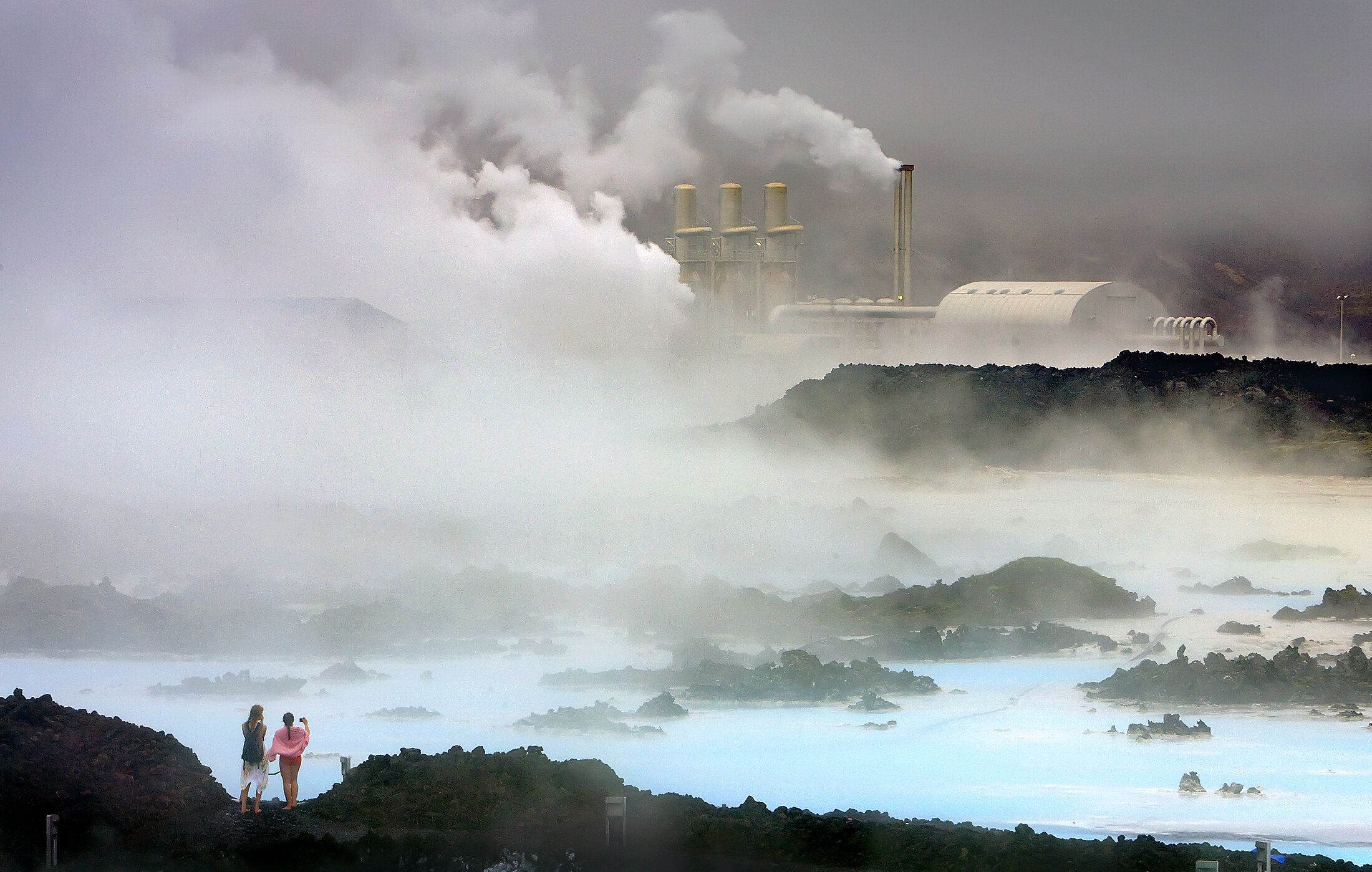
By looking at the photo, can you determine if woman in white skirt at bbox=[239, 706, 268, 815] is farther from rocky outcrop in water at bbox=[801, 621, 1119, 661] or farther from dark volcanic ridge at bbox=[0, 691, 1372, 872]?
rocky outcrop in water at bbox=[801, 621, 1119, 661]

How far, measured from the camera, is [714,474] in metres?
47.1

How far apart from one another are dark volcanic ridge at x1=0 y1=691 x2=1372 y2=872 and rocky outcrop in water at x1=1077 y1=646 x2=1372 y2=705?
336 inches

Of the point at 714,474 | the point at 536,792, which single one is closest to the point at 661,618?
the point at 536,792

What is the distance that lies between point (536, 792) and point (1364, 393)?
39455 mm

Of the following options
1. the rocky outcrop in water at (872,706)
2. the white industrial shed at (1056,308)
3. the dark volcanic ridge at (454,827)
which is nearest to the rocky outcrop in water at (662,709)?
the rocky outcrop in water at (872,706)

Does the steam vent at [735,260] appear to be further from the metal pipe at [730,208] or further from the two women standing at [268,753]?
the two women standing at [268,753]

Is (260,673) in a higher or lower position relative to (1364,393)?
lower

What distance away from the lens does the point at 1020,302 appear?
5878 centimetres

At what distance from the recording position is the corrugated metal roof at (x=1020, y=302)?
57438 mm

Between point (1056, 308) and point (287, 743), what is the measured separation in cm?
4654

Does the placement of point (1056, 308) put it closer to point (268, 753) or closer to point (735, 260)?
point (735, 260)

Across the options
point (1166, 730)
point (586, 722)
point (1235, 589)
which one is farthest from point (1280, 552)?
point (586, 722)

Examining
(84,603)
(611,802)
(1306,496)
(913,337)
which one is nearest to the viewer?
(611,802)

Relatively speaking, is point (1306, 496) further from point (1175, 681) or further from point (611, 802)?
point (611, 802)
